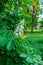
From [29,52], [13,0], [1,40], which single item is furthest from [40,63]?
[13,0]

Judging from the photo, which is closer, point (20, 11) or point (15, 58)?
point (15, 58)

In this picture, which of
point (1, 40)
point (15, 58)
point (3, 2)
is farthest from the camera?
point (3, 2)

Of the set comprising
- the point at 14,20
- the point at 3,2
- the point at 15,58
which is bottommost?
the point at 15,58

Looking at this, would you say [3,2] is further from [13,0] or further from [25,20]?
[25,20]

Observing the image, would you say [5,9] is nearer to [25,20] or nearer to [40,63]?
[25,20]

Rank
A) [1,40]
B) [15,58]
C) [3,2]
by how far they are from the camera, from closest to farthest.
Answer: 1. [1,40]
2. [15,58]
3. [3,2]

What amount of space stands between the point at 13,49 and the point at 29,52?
0.10 metres

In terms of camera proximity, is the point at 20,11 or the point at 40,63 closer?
the point at 40,63

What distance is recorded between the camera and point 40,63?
146cm

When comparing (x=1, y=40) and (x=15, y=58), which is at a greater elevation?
(x=1, y=40)

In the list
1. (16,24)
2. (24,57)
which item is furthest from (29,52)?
(16,24)

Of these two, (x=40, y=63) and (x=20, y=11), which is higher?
(x=20, y=11)

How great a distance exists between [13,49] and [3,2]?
41cm

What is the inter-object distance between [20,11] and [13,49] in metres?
0.45
